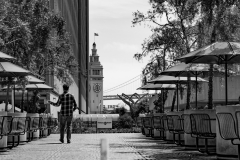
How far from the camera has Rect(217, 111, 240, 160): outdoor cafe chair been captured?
9.95m

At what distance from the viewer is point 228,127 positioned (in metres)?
10.2

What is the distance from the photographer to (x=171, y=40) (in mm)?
23578

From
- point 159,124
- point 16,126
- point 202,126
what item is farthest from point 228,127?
point 159,124

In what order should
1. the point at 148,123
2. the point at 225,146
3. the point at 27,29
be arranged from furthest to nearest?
1. the point at 148,123
2. the point at 27,29
3. the point at 225,146

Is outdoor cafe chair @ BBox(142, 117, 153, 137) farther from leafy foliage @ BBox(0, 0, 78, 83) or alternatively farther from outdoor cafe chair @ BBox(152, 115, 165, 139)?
leafy foliage @ BBox(0, 0, 78, 83)

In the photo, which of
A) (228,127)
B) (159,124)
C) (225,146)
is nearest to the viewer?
(228,127)

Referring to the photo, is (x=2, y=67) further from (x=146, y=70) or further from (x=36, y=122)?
(x=146, y=70)

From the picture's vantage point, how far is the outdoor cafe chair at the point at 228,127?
995 cm

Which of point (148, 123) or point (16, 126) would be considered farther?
point (148, 123)

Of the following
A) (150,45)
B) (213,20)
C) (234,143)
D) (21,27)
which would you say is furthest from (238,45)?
(150,45)

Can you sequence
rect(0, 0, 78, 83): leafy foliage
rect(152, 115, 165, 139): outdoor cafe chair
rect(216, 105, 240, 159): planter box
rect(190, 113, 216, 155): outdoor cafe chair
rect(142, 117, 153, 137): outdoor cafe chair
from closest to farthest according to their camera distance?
rect(216, 105, 240, 159): planter box, rect(190, 113, 216, 155): outdoor cafe chair, rect(0, 0, 78, 83): leafy foliage, rect(152, 115, 165, 139): outdoor cafe chair, rect(142, 117, 153, 137): outdoor cafe chair

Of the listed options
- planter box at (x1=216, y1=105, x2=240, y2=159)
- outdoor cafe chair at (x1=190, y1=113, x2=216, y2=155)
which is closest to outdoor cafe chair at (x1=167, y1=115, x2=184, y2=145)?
outdoor cafe chair at (x1=190, y1=113, x2=216, y2=155)

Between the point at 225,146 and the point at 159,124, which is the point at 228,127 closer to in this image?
the point at 225,146

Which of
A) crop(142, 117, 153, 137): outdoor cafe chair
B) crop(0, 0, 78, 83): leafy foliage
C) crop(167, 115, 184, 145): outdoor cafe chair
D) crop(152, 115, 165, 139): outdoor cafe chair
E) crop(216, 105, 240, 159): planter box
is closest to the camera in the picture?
crop(216, 105, 240, 159): planter box
